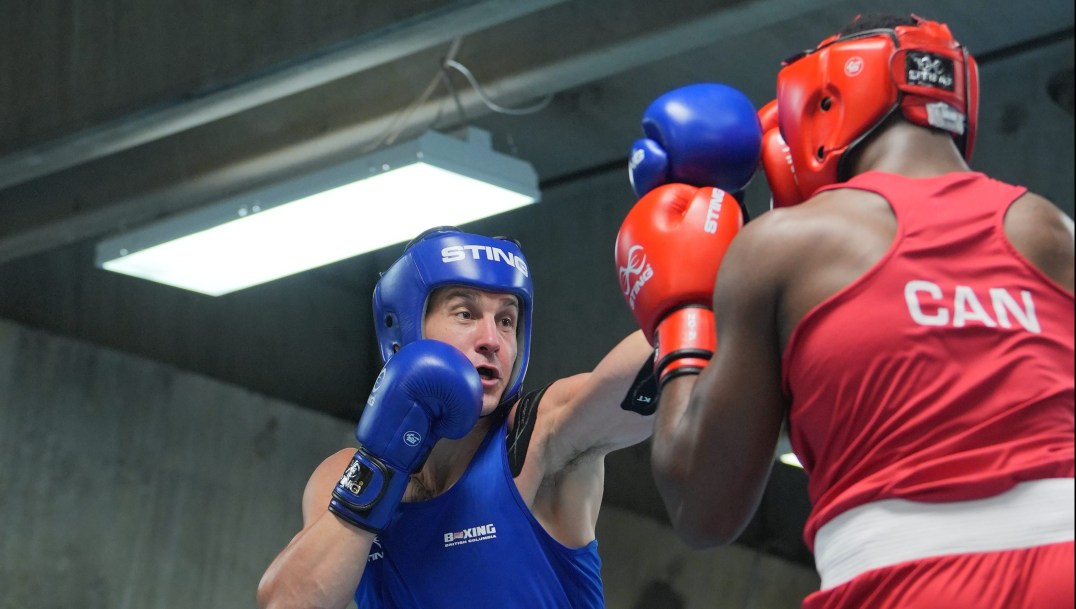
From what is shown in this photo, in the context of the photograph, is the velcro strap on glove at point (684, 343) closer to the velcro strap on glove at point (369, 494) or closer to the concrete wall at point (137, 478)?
the velcro strap on glove at point (369, 494)

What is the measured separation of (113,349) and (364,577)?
174 inches

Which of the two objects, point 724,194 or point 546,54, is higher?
point 546,54

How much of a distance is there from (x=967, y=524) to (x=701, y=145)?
0.70 meters

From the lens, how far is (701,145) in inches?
80.4

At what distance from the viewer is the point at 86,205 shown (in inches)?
229

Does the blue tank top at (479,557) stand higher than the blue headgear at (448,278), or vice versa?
the blue headgear at (448,278)

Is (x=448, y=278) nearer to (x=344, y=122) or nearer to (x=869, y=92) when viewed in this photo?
(x=869, y=92)

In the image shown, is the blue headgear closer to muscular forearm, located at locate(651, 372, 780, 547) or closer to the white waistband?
muscular forearm, located at locate(651, 372, 780, 547)

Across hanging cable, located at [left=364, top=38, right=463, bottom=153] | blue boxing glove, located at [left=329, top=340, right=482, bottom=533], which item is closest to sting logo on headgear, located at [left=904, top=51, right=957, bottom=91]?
blue boxing glove, located at [left=329, top=340, right=482, bottom=533]

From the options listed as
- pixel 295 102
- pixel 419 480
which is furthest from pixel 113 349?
pixel 419 480

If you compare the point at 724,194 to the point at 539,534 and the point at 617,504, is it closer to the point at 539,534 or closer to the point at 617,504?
the point at 539,534

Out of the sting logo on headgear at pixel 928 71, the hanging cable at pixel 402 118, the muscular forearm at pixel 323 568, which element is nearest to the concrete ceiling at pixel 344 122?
the hanging cable at pixel 402 118

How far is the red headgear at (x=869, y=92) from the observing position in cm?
181

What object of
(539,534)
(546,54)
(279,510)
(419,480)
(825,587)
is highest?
(546,54)
